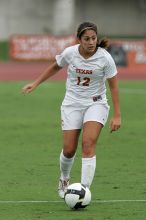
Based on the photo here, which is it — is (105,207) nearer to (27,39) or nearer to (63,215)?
(63,215)

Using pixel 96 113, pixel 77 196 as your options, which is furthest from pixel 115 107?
pixel 77 196

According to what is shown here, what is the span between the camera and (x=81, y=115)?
34.4 feet

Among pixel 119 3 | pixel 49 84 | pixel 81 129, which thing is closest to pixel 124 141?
pixel 81 129

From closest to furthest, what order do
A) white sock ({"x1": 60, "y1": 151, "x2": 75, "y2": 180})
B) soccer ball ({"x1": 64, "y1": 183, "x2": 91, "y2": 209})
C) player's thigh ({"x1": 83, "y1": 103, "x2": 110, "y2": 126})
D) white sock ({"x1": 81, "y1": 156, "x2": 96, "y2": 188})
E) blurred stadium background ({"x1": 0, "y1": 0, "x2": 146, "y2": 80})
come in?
soccer ball ({"x1": 64, "y1": 183, "x2": 91, "y2": 209}), white sock ({"x1": 81, "y1": 156, "x2": 96, "y2": 188}), player's thigh ({"x1": 83, "y1": 103, "x2": 110, "y2": 126}), white sock ({"x1": 60, "y1": 151, "x2": 75, "y2": 180}), blurred stadium background ({"x1": 0, "y1": 0, "x2": 146, "y2": 80})

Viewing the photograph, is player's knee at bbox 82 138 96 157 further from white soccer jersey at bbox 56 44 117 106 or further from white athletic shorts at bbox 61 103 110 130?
white soccer jersey at bbox 56 44 117 106

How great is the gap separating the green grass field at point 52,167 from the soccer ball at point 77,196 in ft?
0.33

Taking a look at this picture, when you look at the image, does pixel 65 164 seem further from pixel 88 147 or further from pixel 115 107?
pixel 115 107

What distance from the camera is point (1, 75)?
3628 centimetres

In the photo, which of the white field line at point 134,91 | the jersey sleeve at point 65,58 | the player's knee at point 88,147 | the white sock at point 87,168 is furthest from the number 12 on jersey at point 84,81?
the white field line at point 134,91

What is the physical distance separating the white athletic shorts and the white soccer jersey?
0.07 m

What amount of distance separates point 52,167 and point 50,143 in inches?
116

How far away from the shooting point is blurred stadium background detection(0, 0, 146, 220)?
10.3m

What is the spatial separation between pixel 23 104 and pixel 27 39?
60.3 feet

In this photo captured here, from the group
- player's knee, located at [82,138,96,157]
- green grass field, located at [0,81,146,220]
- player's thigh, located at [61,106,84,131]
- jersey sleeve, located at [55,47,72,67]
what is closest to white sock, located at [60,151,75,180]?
green grass field, located at [0,81,146,220]
